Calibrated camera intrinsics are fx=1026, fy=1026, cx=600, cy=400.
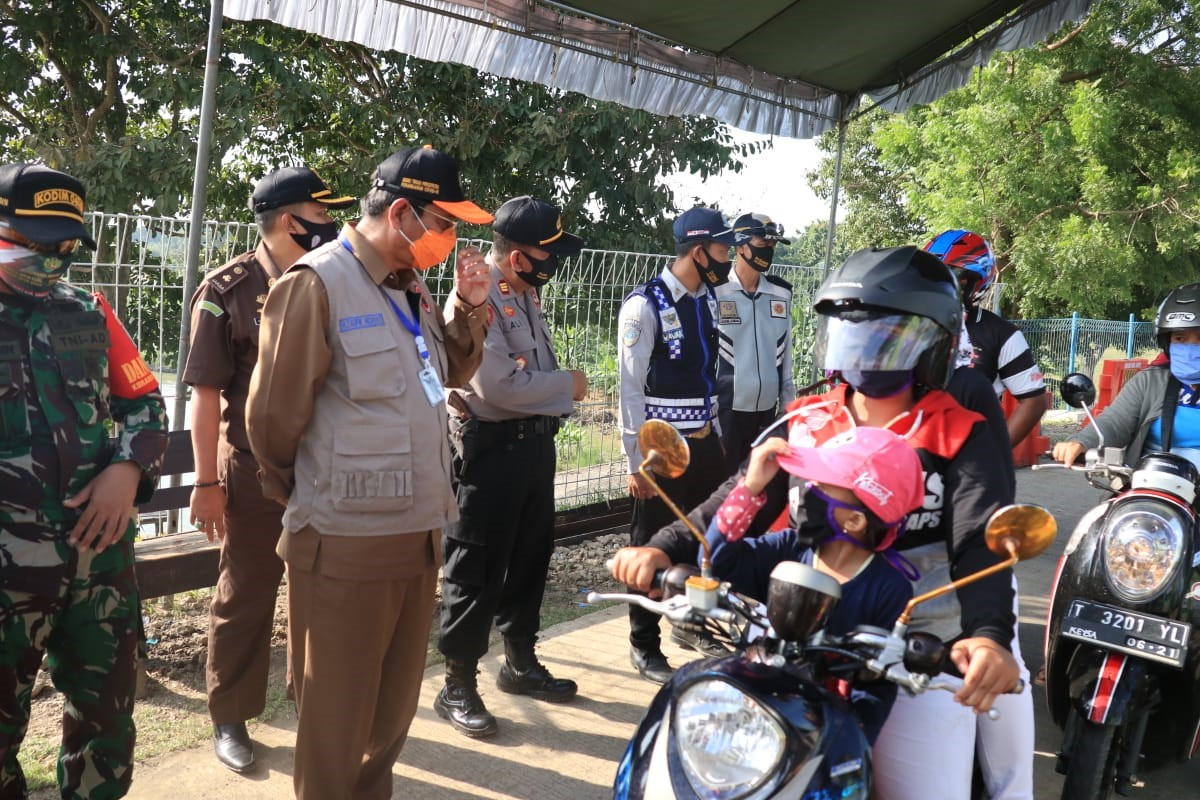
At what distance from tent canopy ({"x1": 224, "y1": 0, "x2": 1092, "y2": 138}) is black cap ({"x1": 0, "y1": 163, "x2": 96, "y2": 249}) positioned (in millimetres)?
1923

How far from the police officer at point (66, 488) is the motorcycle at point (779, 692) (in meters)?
1.68

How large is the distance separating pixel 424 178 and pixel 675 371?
2054mm

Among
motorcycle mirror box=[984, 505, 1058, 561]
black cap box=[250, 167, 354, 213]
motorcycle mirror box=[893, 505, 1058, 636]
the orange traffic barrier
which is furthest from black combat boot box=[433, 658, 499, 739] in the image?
the orange traffic barrier

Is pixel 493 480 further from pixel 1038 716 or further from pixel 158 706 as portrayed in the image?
pixel 1038 716

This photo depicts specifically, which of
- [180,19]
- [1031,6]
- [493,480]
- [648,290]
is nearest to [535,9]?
[648,290]

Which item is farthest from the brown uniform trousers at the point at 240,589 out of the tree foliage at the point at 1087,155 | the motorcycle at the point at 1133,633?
the tree foliage at the point at 1087,155

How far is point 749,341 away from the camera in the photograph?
213 inches

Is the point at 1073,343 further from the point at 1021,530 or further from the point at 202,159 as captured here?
the point at 1021,530

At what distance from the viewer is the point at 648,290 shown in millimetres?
4703

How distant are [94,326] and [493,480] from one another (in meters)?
1.57

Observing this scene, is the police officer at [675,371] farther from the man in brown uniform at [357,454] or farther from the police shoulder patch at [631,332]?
the man in brown uniform at [357,454]

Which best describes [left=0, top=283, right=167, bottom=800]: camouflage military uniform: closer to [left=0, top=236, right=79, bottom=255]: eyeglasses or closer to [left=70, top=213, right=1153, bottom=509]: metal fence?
[left=0, top=236, right=79, bottom=255]: eyeglasses

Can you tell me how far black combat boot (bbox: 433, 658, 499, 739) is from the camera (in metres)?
3.91

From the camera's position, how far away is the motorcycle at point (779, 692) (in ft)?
5.79
